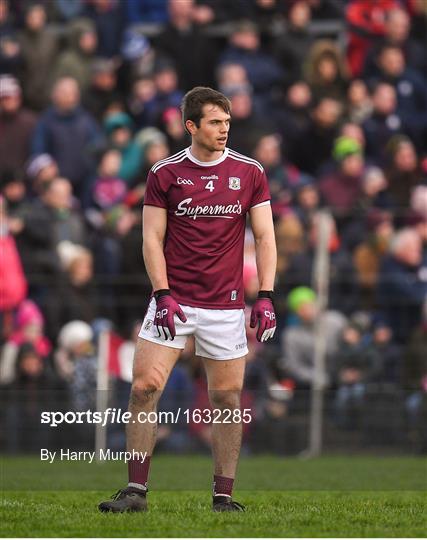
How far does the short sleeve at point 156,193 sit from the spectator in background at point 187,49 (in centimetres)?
1143

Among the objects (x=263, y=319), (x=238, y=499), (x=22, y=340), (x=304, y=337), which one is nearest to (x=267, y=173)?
(x=304, y=337)

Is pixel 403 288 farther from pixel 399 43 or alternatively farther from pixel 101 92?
pixel 101 92

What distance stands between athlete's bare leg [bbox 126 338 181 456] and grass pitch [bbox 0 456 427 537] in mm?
391

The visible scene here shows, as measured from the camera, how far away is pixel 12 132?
62.2 feet

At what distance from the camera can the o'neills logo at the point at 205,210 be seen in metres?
8.61

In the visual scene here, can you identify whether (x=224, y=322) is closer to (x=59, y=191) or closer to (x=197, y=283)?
(x=197, y=283)

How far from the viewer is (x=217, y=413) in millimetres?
8703

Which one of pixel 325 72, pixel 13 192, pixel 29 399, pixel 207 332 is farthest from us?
pixel 325 72

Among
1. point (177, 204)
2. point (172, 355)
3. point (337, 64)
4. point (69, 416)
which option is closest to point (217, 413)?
point (172, 355)

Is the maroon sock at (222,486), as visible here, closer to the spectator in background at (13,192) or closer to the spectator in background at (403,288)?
the spectator in background at (403,288)

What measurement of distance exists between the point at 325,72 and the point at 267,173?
2.18m

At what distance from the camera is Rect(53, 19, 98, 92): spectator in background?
2006 centimetres

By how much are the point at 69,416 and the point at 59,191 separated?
280cm

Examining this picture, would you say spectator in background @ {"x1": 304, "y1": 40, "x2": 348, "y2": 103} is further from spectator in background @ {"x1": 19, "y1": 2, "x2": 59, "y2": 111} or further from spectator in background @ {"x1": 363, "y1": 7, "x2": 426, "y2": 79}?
spectator in background @ {"x1": 19, "y1": 2, "x2": 59, "y2": 111}
